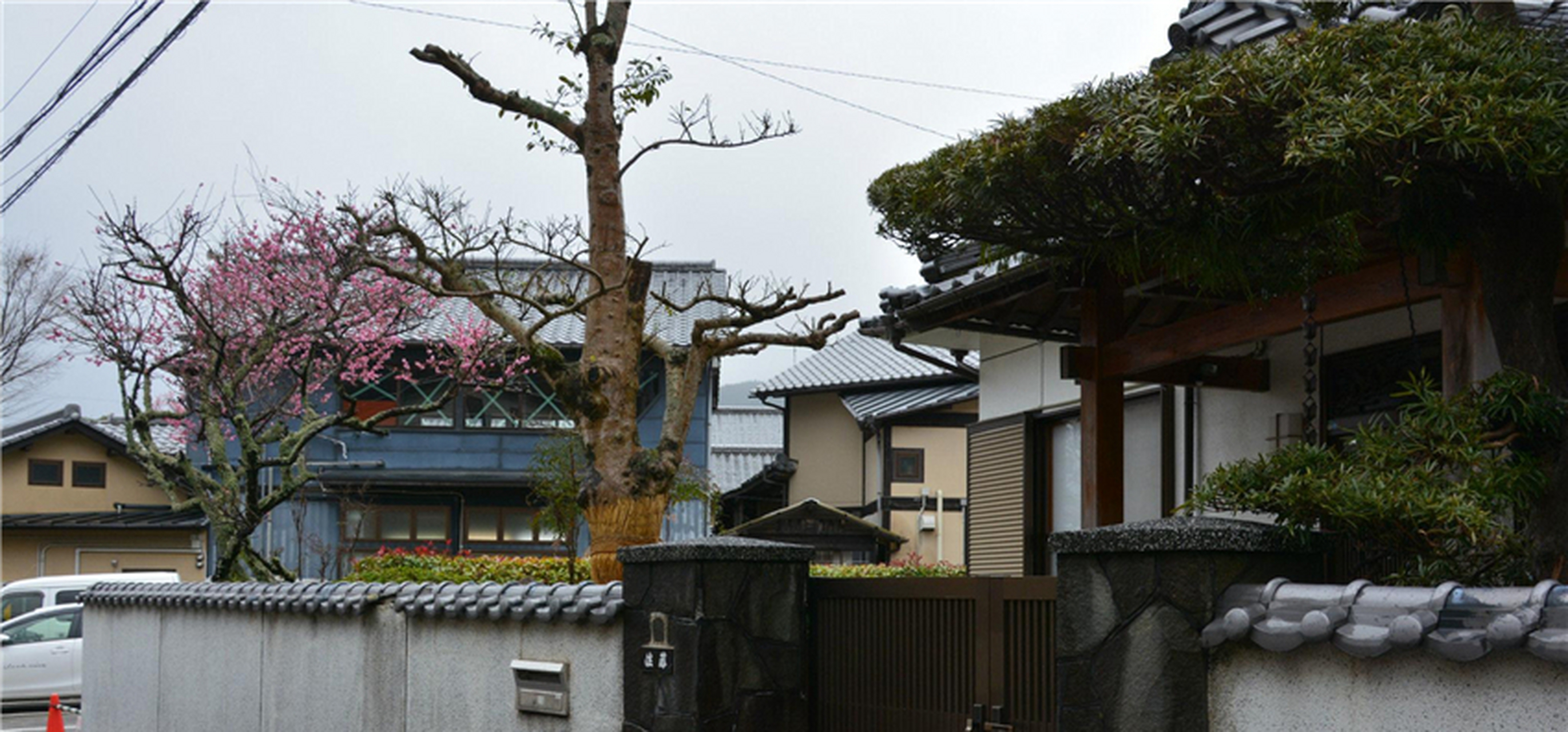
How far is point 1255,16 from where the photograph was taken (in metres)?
7.04

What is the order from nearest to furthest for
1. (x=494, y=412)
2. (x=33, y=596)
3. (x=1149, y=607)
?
(x=1149, y=607) < (x=33, y=596) < (x=494, y=412)

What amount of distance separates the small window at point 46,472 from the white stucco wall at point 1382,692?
111 ft

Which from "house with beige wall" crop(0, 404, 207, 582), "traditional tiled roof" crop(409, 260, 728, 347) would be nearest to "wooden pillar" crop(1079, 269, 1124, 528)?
"traditional tiled roof" crop(409, 260, 728, 347)

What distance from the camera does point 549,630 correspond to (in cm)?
764

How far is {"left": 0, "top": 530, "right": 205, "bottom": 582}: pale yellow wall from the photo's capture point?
3206 centimetres

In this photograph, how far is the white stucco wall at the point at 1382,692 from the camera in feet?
11.7

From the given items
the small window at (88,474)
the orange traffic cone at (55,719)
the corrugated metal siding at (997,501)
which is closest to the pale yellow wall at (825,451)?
the small window at (88,474)

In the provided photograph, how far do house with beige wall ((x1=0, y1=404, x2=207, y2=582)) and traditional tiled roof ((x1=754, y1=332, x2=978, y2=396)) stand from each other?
1327 cm

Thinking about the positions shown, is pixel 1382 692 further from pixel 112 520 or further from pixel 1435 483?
pixel 112 520

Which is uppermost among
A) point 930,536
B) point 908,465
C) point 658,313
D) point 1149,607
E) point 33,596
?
point 658,313

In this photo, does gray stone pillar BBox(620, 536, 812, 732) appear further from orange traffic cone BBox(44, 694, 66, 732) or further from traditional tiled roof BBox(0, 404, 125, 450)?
traditional tiled roof BBox(0, 404, 125, 450)

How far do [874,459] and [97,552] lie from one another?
17.4m

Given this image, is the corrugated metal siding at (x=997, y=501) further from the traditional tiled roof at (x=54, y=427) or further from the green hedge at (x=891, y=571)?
the traditional tiled roof at (x=54, y=427)

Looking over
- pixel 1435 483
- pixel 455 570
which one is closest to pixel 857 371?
pixel 455 570
